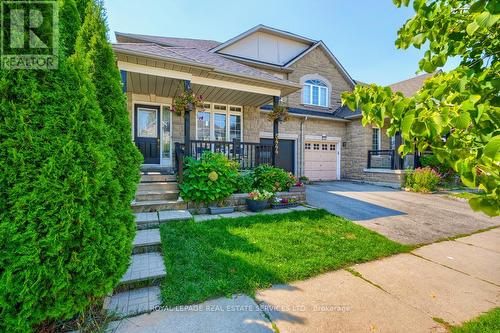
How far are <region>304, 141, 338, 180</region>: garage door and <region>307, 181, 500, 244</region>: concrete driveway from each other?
3.88 m

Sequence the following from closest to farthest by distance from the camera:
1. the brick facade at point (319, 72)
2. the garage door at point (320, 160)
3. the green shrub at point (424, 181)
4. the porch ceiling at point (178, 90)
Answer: the porch ceiling at point (178, 90)
the green shrub at point (424, 181)
the garage door at point (320, 160)
the brick facade at point (319, 72)

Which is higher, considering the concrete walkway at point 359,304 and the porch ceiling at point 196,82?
the porch ceiling at point 196,82

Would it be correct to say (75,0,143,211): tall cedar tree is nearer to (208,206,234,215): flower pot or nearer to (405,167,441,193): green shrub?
(208,206,234,215): flower pot

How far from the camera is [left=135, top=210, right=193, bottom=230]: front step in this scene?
3.95 meters

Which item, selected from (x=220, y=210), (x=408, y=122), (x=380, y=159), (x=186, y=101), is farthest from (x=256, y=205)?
(x=380, y=159)

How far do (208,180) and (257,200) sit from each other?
4.36 feet

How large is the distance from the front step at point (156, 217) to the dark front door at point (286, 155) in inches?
261

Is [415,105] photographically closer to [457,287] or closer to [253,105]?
[457,287]

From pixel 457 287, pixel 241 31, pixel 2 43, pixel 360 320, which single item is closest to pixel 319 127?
pixel 241 31

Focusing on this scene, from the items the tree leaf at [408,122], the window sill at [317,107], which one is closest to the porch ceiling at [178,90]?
the window sill at [317,107]

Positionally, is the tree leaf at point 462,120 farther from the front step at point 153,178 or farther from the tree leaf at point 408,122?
the front step at point 153,178

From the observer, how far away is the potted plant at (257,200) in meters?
5.44

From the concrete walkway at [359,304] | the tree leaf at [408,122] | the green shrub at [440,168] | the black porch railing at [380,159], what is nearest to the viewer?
the tree leaf at [408,122]

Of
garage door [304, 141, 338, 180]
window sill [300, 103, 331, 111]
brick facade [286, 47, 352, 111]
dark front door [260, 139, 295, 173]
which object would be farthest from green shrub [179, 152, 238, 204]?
window sill [300, 103, 331, 111]
